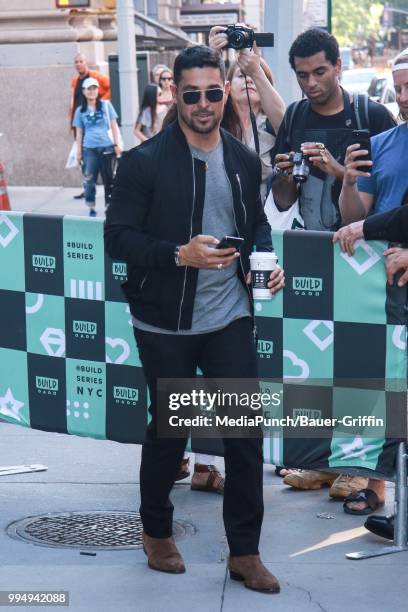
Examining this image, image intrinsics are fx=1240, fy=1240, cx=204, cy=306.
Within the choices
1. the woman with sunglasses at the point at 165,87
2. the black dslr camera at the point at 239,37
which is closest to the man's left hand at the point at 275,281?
the black dslr camera at the point at 239,37

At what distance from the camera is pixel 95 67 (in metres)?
21.5

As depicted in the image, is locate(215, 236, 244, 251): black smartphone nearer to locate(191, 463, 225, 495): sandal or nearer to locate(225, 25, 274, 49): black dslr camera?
locate(191, 463, 225, 495): sandal

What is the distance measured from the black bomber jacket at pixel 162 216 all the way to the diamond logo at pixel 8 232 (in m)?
1.18

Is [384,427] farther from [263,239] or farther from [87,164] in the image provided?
[87,164]

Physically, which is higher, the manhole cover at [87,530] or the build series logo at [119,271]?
the build series logo at [119,271]

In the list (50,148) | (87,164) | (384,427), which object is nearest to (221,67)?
(384,427)

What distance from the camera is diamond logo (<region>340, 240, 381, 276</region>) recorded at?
16.6ft

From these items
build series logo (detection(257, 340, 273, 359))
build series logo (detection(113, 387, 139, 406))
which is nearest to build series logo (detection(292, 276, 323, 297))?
build series logo (detection(257, 340, 273, 359))

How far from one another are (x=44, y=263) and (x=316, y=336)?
1.35 metres

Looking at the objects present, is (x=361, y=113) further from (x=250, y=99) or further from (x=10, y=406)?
(x=10, y=406)

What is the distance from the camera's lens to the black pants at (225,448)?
Result: 15.2 ft

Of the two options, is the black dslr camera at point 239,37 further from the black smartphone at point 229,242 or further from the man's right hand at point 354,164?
the black smartphone at point 229,242

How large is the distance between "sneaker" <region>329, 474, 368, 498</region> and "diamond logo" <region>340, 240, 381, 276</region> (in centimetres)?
117

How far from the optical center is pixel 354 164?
5039mm
